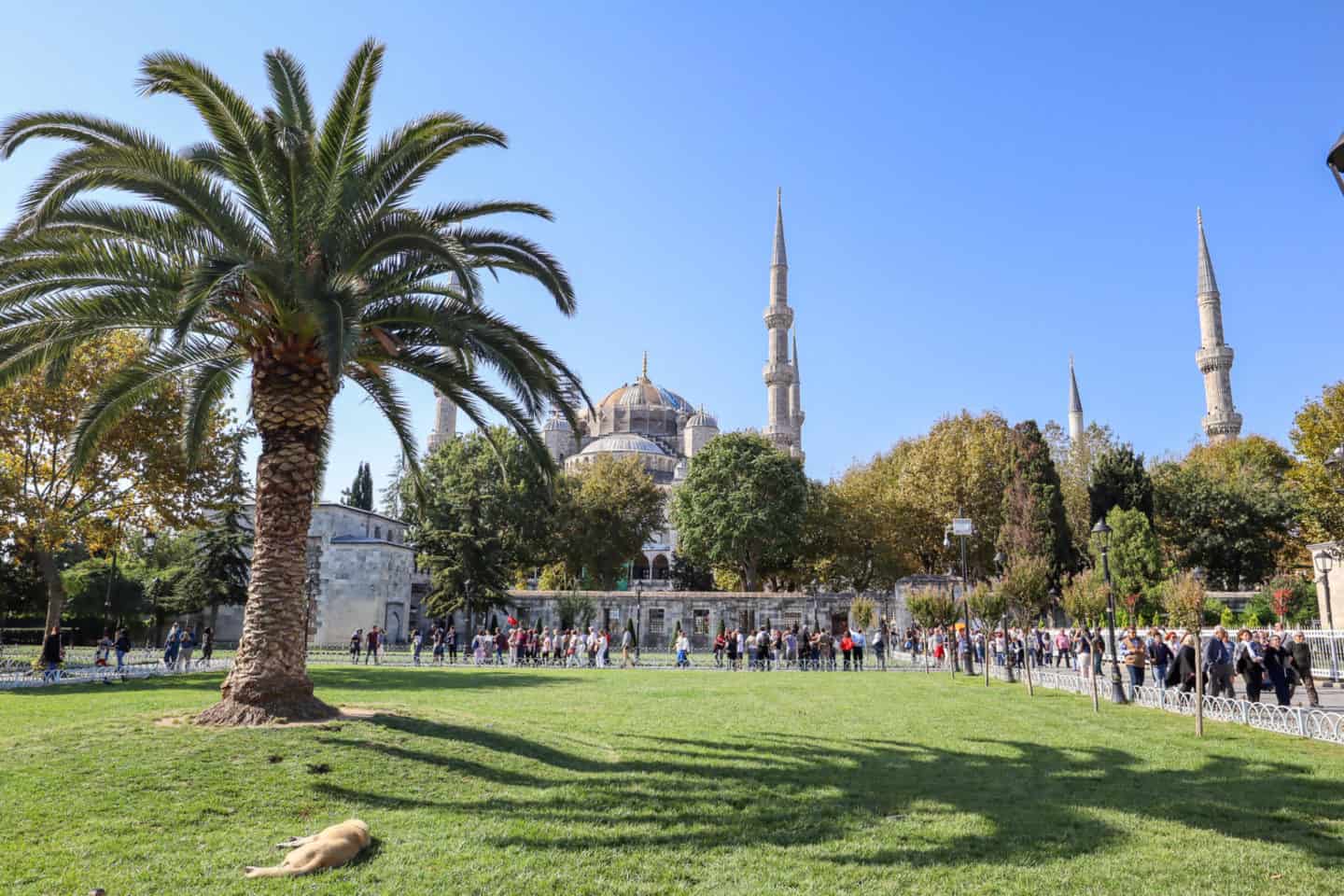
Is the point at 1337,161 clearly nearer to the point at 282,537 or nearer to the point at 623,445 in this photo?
the point at 282,537

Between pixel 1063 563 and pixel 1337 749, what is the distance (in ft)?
101

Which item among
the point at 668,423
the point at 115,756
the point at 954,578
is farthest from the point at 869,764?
the point at 668,423

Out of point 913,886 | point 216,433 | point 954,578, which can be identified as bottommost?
point 913,886

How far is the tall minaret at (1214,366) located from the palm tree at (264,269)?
5846 centimetres

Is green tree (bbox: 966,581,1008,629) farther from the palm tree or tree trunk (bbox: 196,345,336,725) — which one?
tree trunk (bbox: 196,345,336,725)

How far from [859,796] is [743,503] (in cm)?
3558

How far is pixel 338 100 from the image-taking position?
381 inches

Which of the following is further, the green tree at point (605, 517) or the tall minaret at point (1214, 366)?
the tall minaret at point (1214, 366)

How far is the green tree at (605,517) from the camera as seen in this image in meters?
47.1

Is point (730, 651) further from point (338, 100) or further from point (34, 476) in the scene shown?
point (338, 100)

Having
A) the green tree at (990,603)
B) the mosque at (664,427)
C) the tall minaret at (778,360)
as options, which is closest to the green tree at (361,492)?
the mosque at (664,427)

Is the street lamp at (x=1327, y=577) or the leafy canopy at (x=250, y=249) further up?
the leafy canopy at (x=250, y=249)

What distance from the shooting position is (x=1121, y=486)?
4084cm

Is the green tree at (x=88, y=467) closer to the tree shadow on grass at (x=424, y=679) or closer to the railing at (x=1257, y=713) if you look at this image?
the tree shadow on grass at (x=424, y=679)
